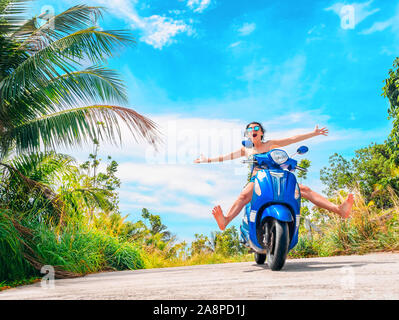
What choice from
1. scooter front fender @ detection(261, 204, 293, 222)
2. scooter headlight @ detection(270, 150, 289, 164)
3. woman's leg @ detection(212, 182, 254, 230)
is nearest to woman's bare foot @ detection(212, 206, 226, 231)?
woman's leg @ detection(212, 182, 254, 230)

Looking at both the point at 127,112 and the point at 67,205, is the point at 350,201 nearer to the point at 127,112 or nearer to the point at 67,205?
the point at 127,112

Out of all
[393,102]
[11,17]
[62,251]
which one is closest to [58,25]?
[11,17]

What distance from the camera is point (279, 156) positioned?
3783 millimetres

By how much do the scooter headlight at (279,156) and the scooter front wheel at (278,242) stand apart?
0.64m

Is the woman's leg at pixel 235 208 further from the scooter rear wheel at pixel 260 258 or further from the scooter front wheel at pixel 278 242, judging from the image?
the scooter rear wheel at pixel 260 258

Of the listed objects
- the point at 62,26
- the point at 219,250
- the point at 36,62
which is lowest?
the point at 219,250

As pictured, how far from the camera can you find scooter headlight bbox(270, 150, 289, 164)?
3.77m

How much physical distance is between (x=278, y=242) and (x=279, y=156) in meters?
0.91

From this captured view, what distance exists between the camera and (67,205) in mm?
8094

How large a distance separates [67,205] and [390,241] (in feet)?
22.9

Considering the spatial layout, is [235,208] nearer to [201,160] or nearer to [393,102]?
[201,160]

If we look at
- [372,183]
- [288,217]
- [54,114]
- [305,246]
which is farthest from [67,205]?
[372,183]

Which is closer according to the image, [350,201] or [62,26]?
[350,201]

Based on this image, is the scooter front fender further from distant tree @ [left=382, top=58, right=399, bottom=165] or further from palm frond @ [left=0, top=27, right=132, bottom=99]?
distant tree @ [left=382, top=58, right=399, bottom=165]
